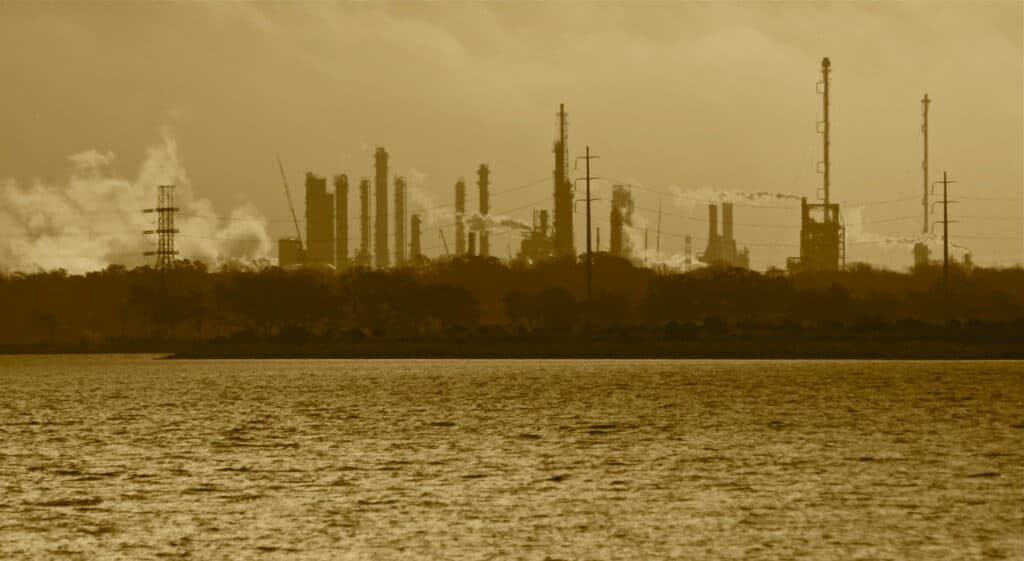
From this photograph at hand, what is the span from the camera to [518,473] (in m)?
42.5

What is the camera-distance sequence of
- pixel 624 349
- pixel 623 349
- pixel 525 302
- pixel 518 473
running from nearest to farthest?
1. pixel 518 473
2. pixel 624 349
3. pixel 623 349
4. pixel 525 302

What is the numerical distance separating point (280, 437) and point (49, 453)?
30.2 feet

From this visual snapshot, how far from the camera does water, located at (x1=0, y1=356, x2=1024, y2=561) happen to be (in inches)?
1156

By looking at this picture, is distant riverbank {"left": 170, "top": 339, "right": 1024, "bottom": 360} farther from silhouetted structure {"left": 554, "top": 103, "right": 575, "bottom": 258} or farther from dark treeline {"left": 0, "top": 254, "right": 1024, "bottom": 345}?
silhouetted structure {"left": 554, "top": 103, "right": 575, "bottom": 258}

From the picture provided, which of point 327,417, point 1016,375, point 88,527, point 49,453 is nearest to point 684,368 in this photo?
point 1016,375

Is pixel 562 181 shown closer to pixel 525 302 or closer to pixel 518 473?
pixel 525 302

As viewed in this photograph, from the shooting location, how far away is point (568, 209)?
190m

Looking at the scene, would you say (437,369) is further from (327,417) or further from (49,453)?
(49,453)

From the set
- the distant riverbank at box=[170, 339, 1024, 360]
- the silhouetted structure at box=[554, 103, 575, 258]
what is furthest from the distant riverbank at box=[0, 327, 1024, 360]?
the silhouetted structure at box=[554, 103, 575, 258]

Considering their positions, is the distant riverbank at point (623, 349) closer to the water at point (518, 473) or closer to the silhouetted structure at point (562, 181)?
the water at point (518, 473)

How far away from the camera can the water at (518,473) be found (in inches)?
1156

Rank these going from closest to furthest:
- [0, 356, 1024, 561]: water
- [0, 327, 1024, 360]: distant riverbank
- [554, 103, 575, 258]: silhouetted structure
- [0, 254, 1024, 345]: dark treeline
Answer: [0, 356, 1024, 561]: water → [0, 327, 1024, 360]: distant riverbank → [0, 254, 1024, 345]: dark treeline → [554, 103, 575, 258]: silhouetted structure

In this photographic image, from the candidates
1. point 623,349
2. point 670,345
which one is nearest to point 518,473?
point 670,345

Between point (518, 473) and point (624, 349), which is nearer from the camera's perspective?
point (518, 473)
